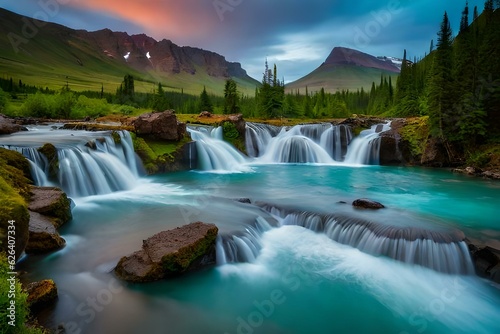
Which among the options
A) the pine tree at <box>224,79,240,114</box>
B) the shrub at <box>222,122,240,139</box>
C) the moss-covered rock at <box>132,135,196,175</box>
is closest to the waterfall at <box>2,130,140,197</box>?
the moss-covered rock at <box>132,135,196,175</box>

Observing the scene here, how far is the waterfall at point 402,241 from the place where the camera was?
10055 mm

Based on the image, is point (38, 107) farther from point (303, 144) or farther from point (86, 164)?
point (303, 144)

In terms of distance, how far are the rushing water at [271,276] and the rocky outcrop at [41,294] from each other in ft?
0.91

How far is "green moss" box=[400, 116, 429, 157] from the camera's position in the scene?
32.2m

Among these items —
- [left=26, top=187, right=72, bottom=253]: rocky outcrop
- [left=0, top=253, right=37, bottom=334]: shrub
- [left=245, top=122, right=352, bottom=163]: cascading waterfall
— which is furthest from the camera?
[left=245, top=122, right=352, bottom=163]: cascading waterfall

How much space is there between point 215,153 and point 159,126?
19.9ft

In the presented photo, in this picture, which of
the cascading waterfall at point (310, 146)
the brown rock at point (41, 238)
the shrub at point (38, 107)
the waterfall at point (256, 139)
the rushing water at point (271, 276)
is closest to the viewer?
the rushing water at point (271, 276)

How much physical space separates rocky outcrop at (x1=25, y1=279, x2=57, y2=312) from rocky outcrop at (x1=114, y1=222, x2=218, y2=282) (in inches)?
65.5

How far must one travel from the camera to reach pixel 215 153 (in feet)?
99.0

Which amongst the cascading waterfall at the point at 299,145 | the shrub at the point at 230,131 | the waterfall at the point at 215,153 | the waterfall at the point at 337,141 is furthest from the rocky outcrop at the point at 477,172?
the shrub at the point at 230,131

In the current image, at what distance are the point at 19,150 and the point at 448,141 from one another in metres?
33.5

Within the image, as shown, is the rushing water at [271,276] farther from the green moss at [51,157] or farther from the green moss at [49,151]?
the green moss at [49,151]

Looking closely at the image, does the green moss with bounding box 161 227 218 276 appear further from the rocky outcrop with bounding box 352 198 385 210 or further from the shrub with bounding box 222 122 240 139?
the shrub with bounding box 222 122 240 139

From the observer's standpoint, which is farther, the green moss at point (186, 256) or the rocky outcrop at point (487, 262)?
the rocky outcrop at point (487, 262)
